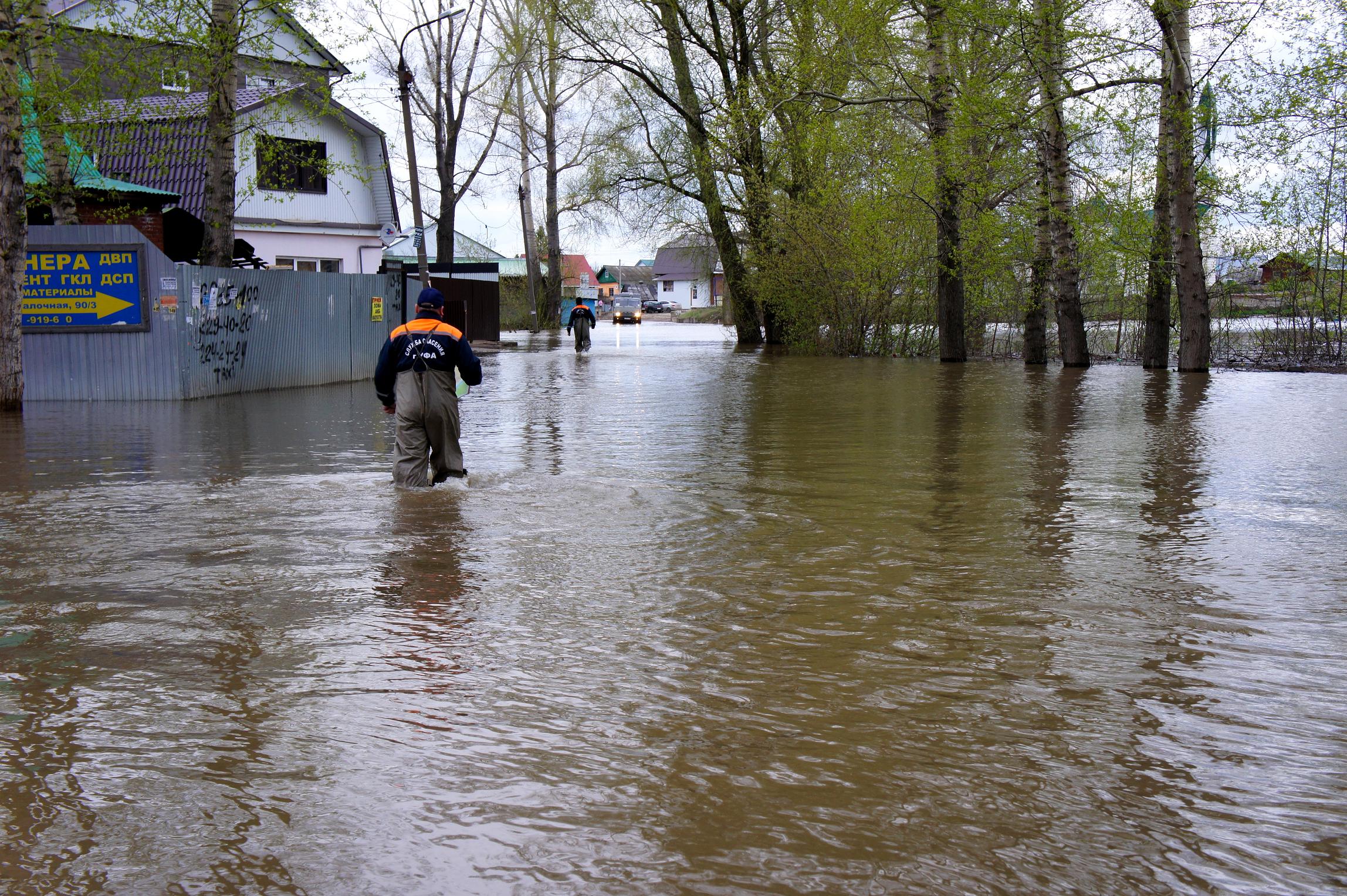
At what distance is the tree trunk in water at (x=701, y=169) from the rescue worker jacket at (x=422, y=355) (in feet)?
81.2

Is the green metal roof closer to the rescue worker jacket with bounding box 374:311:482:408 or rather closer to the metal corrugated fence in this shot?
the metal corrugated fence

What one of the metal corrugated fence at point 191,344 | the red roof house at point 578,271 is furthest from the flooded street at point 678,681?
the red roof house at point 578,271

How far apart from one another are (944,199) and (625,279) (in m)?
129

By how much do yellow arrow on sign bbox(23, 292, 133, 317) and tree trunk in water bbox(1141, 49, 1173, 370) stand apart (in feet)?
55.2

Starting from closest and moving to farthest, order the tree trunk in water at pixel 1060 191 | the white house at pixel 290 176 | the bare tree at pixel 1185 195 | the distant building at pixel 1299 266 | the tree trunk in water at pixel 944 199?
1. the bare tree at pixel 1185 195
2. the tree trunk in water at pixel 1060 191
3. the tree trunk in water at pixel 944 199
4. the distant building at pixel 1299 266
5. the white house at pixel 290 176

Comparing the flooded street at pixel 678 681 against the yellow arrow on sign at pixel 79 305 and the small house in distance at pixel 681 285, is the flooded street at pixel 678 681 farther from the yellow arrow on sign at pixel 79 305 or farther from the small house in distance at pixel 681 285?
the small house in distance at pixel 681 285

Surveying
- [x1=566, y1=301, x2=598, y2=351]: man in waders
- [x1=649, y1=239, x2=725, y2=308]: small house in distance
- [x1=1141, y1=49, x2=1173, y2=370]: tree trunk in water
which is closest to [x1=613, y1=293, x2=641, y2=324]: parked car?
[x1=649, y1=239, x2=725, y2=308]: small house in distance

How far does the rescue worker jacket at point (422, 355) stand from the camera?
9.77m

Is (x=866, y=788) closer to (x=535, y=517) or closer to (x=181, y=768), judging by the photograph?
(x=181, y=768)

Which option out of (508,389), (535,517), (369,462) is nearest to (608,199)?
(508,389)

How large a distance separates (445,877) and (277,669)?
2026 mm

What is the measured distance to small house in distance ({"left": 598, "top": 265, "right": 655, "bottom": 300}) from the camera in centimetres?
14600

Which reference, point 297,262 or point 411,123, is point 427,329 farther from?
point 297,262

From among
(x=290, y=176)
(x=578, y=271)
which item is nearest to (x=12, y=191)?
(x=290, y=176)
